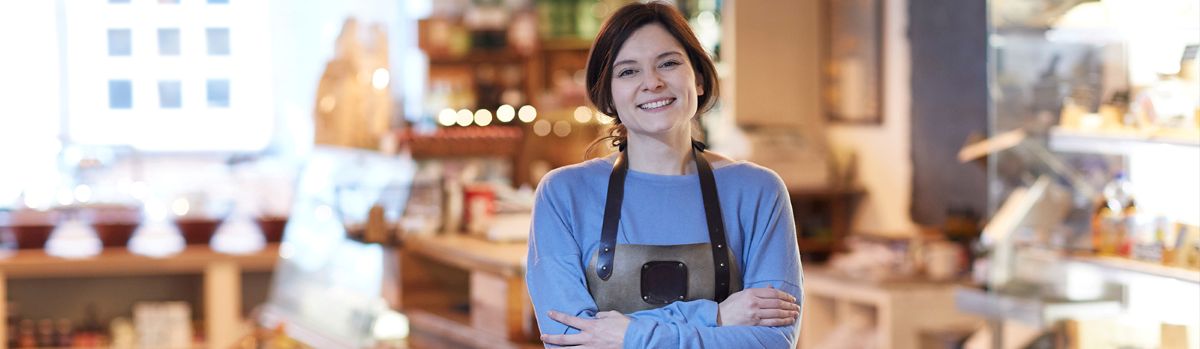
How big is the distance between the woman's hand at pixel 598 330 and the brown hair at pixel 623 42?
31 centimetres

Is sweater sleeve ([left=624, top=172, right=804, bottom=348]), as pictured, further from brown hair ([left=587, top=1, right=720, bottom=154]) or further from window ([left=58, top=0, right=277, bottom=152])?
window ([left=58, top=0, right=277, bottom=152])

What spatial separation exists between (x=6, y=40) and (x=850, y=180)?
18.7 ft

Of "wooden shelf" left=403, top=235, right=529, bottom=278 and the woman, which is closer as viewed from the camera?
the woman

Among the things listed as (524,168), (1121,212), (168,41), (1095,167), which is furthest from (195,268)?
(1121,212)

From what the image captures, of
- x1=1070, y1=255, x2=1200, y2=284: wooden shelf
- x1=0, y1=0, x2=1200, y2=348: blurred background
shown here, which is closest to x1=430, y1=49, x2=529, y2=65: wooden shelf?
x1=0, y1=0, x2=1200, y2=348: blurred background

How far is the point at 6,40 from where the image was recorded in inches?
376

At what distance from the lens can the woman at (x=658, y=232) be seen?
2088mm

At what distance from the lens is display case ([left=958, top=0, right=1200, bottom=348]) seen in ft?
11.6

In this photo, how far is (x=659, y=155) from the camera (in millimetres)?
2193

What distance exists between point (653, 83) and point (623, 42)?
0.31 ft

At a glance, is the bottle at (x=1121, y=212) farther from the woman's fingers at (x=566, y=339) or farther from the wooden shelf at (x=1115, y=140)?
the woman's fingers at (x=566, y=339)

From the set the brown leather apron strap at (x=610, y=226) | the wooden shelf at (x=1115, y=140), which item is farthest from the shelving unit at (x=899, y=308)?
the brown leather apron strap at (x=610, y=226)

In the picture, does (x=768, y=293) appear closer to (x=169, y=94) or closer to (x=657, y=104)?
(x=657, y=104)

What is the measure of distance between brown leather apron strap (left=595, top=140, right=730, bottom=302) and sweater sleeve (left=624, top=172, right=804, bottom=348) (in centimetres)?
5
